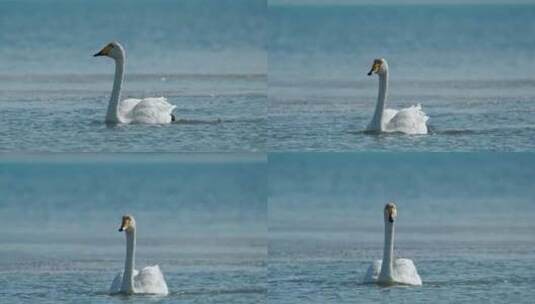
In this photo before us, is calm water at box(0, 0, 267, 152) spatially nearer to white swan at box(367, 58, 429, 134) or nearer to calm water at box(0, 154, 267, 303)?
calm water at box(0, 154, 267, 303)

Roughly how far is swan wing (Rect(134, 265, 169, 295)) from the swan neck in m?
1.25

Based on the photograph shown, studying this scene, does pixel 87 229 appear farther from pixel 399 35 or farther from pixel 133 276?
pixel 399 35

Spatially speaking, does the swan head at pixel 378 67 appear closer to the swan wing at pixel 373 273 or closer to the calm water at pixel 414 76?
the calm water at pixel 414 76

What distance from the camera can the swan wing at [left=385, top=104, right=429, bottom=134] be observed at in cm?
2158

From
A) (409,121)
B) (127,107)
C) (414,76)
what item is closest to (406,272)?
(409,121)

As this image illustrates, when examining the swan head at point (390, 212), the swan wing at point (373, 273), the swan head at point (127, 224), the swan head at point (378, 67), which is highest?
the swan head at point (378, 67)

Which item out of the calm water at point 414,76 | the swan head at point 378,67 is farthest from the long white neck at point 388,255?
the swan head at point 378,67

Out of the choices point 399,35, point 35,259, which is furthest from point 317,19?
point 35,259

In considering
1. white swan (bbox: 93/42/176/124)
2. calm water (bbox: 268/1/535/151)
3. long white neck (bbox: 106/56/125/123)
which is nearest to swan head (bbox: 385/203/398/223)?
calm water (bbox: 268/1/535/151)

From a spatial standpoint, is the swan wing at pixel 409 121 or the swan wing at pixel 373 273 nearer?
the swan wing at pixel 409 121

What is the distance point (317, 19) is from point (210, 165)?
0.86 metres

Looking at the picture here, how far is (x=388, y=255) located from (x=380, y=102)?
2.38 feet

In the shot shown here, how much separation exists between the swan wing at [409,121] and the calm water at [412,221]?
0.12 m

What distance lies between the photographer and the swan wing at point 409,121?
21578 mm
